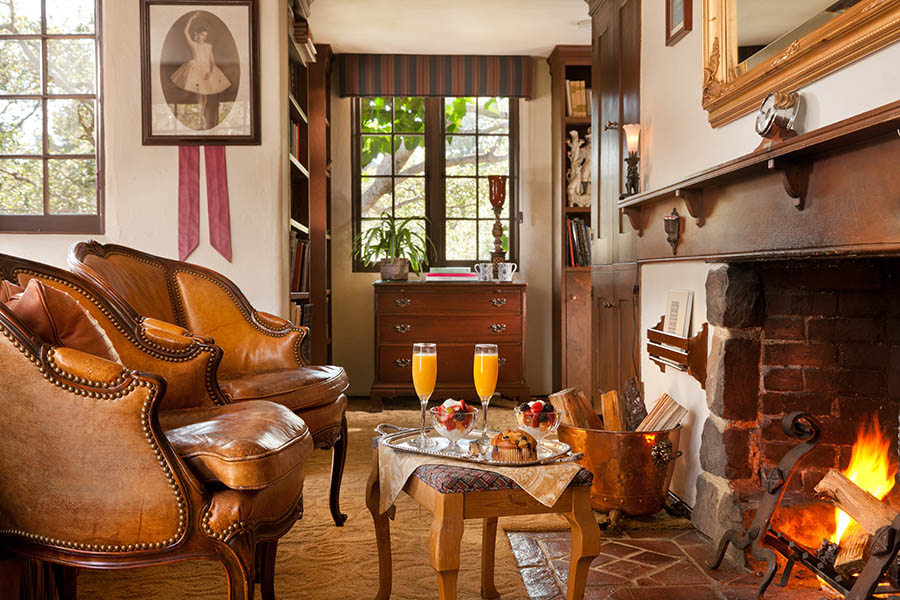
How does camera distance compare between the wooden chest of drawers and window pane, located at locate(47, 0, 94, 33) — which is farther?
the wooden chest of drawers

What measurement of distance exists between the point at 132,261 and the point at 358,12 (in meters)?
2.50

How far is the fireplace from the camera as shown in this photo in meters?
2.38

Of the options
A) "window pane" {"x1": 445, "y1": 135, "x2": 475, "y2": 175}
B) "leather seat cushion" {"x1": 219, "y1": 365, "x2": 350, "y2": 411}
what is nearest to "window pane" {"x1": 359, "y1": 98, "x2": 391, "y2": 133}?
"window pane" {"x1": 445, "y1": 135, "x2": 475, "y2": 175}

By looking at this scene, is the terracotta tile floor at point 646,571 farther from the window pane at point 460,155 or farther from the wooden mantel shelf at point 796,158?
the window pane at point 460,155

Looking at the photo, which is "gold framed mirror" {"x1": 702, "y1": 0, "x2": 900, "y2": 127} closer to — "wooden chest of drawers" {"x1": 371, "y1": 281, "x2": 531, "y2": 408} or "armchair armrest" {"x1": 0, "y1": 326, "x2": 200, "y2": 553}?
"armchair armrest" {"x1": 0, "y1": 326, "x2": 200, "y2": 553}

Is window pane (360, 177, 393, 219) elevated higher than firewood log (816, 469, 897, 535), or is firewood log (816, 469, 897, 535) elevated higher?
window pane (360, 177, 393, 219)

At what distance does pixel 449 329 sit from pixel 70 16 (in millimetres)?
2917

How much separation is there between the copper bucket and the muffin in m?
0.97

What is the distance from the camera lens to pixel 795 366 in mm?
2465

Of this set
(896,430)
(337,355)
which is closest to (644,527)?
(896,430)

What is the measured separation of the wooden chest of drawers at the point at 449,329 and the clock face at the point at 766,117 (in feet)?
10.6

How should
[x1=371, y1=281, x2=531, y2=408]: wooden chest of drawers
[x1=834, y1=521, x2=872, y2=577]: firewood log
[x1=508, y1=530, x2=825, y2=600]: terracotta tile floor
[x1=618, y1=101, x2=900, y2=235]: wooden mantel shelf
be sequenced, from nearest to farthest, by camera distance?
[x1=618, y1=101, x2=900, y2=235]: wooden mantel shelf
[x1=834, y1=521, x2=872, y2=577]: firewood log
[x1=508, y1=530, x2=825, y2=600]: terracotta tile floor
[x1=371, y1=281, x2=531, y2=408]: wooden chest of drawers

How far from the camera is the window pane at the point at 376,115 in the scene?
596 cm

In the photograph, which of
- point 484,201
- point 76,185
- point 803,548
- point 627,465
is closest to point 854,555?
point 803,548
